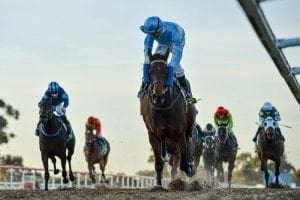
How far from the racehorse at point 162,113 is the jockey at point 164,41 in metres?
0.10

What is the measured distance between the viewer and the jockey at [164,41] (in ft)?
38.9

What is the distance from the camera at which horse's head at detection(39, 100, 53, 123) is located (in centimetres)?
1667

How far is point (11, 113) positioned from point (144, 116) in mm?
40419

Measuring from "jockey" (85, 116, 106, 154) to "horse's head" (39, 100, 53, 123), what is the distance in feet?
32.7

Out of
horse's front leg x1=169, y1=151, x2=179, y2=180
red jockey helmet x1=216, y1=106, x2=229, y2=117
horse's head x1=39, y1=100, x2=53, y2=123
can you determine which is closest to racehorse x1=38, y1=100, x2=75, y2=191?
horse's head x1=39, y1=100, x2=53, y2=123

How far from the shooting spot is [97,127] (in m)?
27.3

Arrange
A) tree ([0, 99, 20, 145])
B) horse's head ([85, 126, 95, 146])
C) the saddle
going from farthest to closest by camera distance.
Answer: tree ([0, 99, 20, 145])
the saddle
horse's head ([85, 126, 95, 146])

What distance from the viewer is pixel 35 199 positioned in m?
10.4

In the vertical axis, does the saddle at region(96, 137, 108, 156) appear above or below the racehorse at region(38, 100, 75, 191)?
above

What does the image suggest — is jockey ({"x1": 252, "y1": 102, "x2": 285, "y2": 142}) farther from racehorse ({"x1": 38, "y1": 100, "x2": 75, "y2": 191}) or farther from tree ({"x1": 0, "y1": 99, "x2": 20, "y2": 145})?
tree ({"x1": 0, "y1": 99, "x2": 20, "y2": 145})

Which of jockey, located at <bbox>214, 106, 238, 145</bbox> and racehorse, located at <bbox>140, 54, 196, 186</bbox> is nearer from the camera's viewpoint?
racehorse, located at <bbox>140, 54, 196, 186</bbox>

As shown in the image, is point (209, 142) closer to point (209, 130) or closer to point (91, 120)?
point (209, 130)

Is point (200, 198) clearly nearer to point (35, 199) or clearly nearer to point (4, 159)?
point (35, 199)

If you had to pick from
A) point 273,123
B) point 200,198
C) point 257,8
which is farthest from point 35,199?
point 273,123
